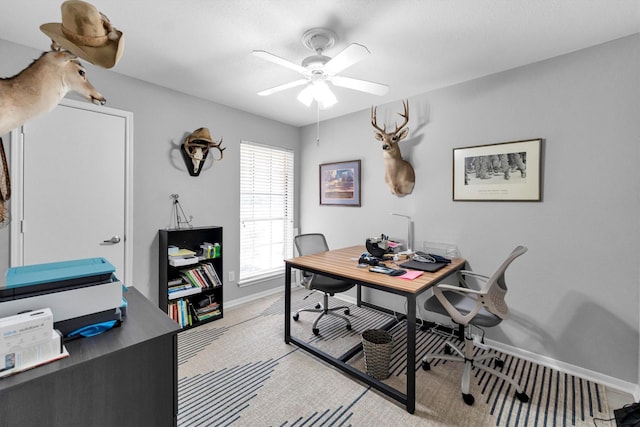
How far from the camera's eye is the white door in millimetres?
2162

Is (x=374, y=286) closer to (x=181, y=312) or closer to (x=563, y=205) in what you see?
(x=563, y=205)

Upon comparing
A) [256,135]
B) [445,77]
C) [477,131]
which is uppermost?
[445,77]

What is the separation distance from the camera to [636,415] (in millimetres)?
1593

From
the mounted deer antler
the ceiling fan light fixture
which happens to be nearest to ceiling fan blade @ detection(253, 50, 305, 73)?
the ceiling fan light fixture

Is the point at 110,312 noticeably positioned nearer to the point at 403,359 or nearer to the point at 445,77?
the point at 403,359

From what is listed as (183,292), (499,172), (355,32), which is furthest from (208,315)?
(499,172)

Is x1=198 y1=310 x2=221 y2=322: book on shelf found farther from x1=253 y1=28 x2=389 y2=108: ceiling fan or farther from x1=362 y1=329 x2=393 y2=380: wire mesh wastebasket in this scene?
x1=253 y1=28 x2=389 y2=108: ceiling fan

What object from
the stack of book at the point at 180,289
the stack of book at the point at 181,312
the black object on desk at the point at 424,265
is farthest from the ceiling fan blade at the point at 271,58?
the stack of book at the point at 181,312

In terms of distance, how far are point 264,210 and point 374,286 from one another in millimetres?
2384

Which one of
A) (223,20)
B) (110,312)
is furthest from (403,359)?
(223,20)

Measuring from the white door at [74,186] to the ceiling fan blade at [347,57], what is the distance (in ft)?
6.77

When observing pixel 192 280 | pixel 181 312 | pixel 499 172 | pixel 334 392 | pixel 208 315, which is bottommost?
pixel 334 392

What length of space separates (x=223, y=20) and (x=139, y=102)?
4.78 feet

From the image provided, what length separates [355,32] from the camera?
191 centimetres
